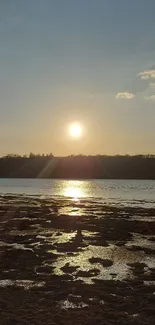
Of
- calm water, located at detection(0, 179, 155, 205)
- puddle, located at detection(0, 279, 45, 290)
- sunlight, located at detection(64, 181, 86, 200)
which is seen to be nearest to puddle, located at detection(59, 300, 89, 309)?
puddle, located at detection(0, 279, 45, 290)

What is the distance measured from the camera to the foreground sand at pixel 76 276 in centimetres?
886

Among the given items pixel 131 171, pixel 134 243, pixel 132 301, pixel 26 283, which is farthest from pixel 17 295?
pixel 131 171

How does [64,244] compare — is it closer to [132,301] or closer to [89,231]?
[89,231]

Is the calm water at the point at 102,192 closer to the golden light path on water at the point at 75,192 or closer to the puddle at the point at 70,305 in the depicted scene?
the golden light path on water at the point at 75,192

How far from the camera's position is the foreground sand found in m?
8.86

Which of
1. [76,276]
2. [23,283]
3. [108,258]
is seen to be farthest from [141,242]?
[23,283]

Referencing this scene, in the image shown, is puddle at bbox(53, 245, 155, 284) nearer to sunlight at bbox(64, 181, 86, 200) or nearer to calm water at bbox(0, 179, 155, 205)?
calm water at bbox(0, 179, 155, 205)

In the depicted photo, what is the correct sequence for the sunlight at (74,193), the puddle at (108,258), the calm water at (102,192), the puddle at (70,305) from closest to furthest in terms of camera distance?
the puddle at (70,305), the puddle at (108,258), the calm water at (102,192), the sunlight at (74,193)

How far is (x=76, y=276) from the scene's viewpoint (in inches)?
483

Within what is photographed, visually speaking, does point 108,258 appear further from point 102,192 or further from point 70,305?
point 102,192

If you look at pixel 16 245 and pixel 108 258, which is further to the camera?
pixel 16 245

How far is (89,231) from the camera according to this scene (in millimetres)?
22734

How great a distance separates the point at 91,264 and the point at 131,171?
14940 centimetres

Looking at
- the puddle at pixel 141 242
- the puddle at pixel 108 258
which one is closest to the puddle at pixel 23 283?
the puddle at pixel 108 258
